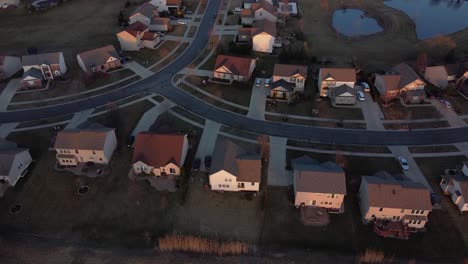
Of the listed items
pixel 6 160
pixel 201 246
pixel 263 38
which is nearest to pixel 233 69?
pixel 263 38

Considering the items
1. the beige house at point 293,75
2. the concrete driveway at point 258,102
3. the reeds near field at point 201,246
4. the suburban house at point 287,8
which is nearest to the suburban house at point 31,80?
the concrete driveway at point 258,102

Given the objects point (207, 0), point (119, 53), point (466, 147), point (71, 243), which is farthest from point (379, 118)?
point (207, 0)

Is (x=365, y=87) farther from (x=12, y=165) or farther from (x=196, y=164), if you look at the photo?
(x=12, y=165)

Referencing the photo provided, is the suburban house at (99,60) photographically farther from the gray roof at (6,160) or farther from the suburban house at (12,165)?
the gray roof at (6,160)

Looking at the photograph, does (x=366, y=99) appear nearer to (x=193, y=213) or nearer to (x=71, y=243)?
(x=193, y=213)

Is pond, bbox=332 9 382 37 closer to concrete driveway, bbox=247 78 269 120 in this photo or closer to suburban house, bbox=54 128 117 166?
concrete driveway, bbox=247 78 269 120
